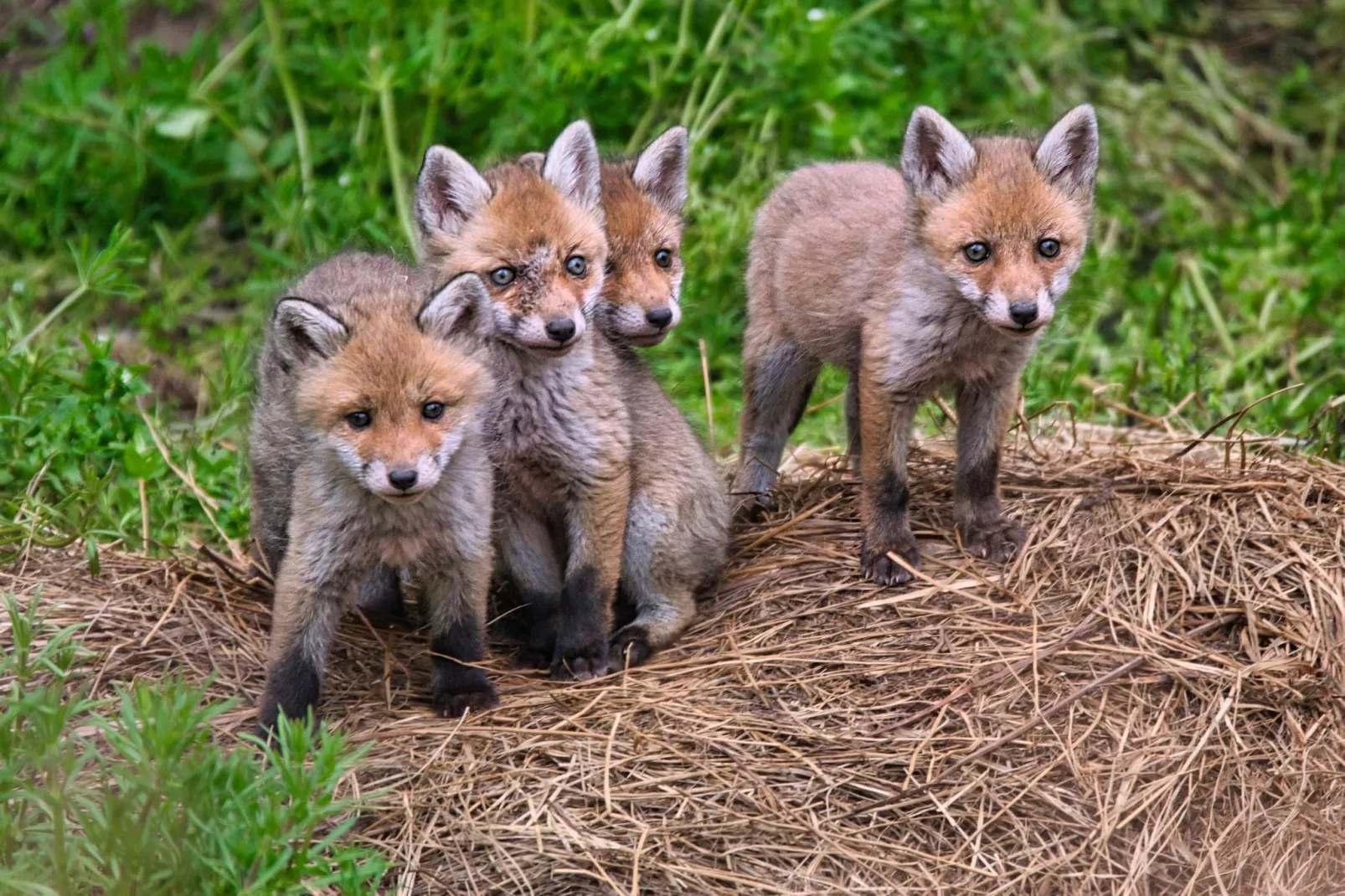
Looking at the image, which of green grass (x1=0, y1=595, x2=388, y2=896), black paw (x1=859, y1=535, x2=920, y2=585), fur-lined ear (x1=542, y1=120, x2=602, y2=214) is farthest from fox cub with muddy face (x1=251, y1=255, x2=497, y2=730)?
black paw (x1=859, y1=535, x2=920, y2=585)

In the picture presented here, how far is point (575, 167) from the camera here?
4906 millimetres

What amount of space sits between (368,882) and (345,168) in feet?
16.6

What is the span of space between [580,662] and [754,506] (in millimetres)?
1313

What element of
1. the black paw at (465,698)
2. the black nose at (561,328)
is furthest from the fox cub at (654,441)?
the black paw at (465,698)

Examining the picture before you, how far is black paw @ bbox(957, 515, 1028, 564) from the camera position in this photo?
504 cm

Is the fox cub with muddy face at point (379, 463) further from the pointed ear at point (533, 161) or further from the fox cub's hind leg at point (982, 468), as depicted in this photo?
the fox cub's hind leg at point (982, 468)

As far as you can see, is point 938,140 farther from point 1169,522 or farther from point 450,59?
point 450,59

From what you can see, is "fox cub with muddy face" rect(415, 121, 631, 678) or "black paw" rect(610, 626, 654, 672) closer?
"fox cub with muddy face" rect(415, 121, 631, 678)

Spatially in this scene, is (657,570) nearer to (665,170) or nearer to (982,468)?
(982,468)

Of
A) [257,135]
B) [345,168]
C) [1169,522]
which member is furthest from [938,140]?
[257,135]

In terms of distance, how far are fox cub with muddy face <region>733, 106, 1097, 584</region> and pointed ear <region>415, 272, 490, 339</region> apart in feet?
4.94

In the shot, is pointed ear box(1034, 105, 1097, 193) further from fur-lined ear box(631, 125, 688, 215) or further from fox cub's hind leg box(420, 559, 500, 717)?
fox cub's hind leg box(420, 559, 500, 717)

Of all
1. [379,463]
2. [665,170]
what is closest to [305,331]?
[379,463]

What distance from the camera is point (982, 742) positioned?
4.13 meters
